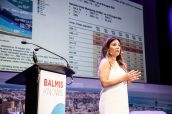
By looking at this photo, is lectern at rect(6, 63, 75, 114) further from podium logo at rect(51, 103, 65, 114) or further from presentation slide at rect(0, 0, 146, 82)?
presentation slide at rect(0, 0, 146, 82)

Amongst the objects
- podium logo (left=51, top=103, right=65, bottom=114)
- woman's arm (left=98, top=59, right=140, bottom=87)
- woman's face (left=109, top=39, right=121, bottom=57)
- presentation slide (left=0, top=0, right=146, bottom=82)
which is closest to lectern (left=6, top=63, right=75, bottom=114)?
podium logo (left=51, top=103, right=65, bottom=114)

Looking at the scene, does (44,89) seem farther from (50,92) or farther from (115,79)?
(115,79)

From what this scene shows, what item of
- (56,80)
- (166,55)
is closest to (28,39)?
(56,80)

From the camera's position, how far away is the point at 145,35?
4.78m

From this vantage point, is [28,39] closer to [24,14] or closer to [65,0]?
[24,14]

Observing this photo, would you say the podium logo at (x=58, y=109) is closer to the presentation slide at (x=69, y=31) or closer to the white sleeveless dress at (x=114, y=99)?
the white sleeveless dress at (x=114, y=99)

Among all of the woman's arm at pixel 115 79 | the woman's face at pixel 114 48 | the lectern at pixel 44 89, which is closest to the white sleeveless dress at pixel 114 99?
the woman's arm at pixel 115 79

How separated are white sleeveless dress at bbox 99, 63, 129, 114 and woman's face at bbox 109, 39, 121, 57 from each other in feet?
0.66

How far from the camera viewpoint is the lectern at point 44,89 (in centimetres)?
194

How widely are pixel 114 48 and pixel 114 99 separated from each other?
46cm

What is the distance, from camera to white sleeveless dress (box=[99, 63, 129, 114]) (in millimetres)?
2625

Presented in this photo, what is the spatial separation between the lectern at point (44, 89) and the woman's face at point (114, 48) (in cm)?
81

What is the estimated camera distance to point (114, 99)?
2.64 metres

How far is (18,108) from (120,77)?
1098 millimetres
